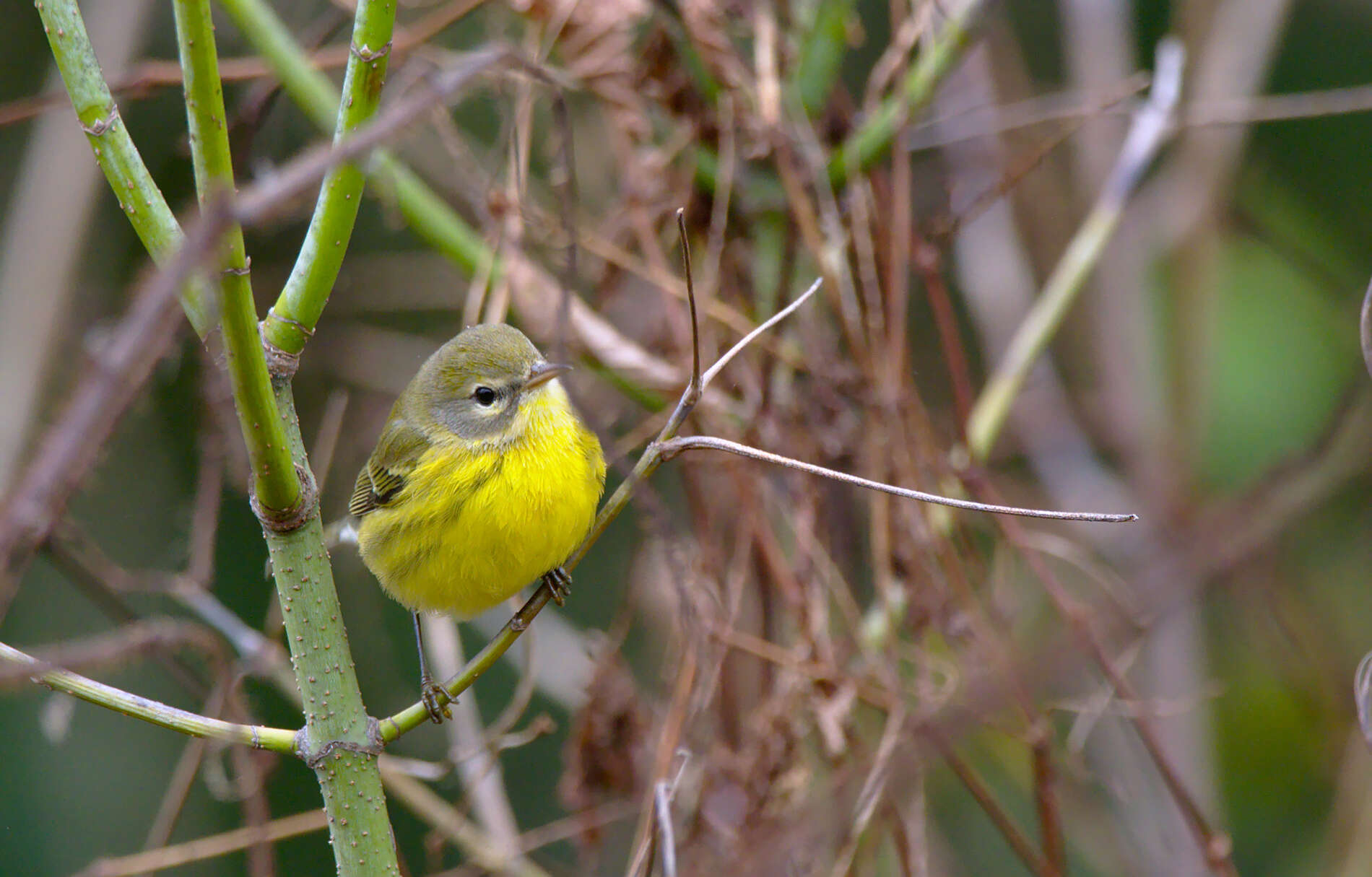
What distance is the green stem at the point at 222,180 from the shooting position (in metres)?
1.49

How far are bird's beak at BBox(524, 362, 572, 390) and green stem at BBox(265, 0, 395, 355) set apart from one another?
2.38ft

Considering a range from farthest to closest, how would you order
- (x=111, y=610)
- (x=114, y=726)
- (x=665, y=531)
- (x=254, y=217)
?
1. (x=114, y=726)
2. (x=111, y=610)
3. (x=665, y=531)
4. (x=254, y=217)

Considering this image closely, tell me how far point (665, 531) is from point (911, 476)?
96 centimetres

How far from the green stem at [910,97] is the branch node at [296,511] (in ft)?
7.31

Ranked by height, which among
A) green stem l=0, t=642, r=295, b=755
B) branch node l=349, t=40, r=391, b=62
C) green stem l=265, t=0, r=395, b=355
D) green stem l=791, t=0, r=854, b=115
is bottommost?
green stem l=0, t=642, r=295, b=755

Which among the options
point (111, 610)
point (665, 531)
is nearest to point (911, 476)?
point (665, 531)

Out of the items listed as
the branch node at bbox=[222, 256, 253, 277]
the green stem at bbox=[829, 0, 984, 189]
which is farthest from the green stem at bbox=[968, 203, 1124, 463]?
the branch node at bbox=[222, 256, 253, 277]

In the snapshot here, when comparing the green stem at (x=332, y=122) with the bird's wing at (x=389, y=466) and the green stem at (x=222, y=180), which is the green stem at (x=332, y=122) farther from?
the green stem at (x=222, y=180)

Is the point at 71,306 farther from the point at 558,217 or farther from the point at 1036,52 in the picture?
the point at 1036,52

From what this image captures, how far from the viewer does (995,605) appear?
3297mm

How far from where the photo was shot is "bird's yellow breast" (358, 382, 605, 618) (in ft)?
9.48

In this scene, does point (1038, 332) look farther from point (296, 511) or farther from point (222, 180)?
point (222, 180)

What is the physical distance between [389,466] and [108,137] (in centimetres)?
183

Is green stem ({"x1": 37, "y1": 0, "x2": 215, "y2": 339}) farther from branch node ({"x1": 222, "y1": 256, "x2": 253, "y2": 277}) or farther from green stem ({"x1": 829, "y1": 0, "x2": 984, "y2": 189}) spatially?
green stem ({"x1": 829, "y1": 0, "x2": 984, "y2": 189})
